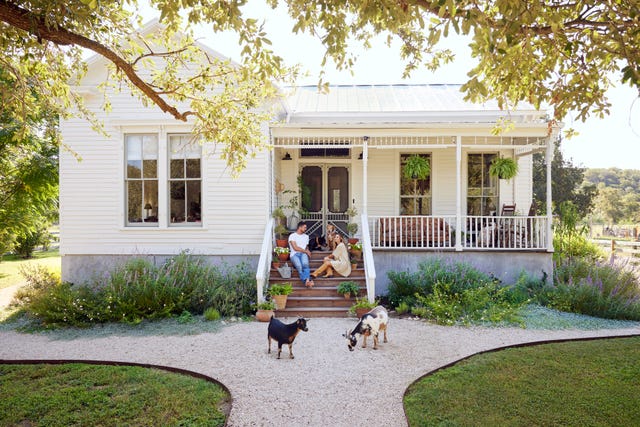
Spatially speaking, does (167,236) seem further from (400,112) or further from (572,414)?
(572,414)

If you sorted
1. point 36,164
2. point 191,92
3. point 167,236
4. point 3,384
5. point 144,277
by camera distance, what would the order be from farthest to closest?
point 36,164, point 167,236, point 144,277, point 191,92, point 3,384

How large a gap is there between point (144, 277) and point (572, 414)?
7547 mm

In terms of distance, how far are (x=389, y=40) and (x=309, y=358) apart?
4.66 meters

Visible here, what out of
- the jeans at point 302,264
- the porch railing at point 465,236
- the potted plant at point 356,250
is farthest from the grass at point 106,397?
the porch railing at point 465,236

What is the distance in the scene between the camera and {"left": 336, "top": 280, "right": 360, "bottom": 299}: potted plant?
364 inches

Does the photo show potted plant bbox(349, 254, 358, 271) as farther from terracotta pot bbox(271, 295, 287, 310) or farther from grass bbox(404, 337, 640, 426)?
grass bbox(404, 337, 640, 426)

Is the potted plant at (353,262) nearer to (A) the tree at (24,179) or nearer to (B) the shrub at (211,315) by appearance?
(B) the shrub at (211,315)

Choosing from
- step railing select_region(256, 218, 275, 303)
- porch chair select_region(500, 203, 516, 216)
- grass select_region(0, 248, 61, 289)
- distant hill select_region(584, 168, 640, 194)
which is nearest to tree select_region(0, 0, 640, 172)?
step railing select_region(256, 218, 275, 303)

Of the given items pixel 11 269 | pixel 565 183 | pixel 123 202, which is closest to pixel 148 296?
pixel 123 202

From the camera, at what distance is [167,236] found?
425 inches

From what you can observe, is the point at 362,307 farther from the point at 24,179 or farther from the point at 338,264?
the point at 24,179

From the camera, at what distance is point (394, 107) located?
45.5ft

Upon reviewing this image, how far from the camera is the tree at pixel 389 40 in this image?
14.9 ft

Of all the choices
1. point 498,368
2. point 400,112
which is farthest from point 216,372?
point 400,112
